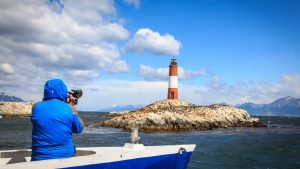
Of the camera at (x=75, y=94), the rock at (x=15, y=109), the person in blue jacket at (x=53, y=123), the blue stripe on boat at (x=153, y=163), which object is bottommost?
the blue stripe on boat at (x=153, y=163)

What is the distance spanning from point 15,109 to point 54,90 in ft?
394

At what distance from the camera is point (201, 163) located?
20.6 meters

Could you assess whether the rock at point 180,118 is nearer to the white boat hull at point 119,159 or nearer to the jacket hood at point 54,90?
the white boat hull at point 119,159

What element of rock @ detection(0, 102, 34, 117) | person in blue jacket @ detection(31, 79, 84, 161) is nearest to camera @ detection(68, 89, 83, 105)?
person in blue jacket @ detection(31, 79, 84, 161)

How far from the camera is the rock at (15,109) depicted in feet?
380

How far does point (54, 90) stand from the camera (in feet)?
20.8

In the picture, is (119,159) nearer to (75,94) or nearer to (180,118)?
(75,94)

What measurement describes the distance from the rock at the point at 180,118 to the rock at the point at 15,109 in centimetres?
6407

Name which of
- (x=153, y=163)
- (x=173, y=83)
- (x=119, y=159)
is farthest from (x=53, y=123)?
(x=173, y=83)

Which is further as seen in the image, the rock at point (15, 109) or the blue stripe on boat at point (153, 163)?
the rock at point (15, 109)

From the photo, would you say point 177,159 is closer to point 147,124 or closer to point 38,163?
point 38,163

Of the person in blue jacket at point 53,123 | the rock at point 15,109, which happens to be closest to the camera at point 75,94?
the person in blue jacket at point 53,123

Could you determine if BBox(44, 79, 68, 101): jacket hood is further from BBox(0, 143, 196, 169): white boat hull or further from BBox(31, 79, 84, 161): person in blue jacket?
BBox(0, 143, 196, 169): white boat hull

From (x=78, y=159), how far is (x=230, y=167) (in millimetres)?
15138
